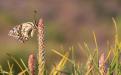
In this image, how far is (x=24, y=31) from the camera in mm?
1526

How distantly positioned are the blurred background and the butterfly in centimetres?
898

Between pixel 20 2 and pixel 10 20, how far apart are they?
2348 mm

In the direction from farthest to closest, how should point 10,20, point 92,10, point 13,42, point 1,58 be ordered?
point 92,10
point 10,20
point 13,42
point 1,58

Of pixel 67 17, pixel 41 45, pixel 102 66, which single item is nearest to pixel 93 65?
pixel 102 66

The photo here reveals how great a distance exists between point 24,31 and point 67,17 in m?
12.7

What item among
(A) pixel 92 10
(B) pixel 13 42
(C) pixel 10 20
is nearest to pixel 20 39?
(B) pixel 13 42

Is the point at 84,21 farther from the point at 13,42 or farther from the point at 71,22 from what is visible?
the point at 13,42

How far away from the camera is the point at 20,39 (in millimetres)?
1548

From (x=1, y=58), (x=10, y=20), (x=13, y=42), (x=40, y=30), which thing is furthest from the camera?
(x=10, y=20)

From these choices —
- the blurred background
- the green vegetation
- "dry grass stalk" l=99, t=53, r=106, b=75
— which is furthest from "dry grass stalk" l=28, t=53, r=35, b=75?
the blurred background

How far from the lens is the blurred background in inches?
474

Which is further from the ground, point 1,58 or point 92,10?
point 1,58

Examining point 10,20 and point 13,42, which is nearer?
point 13,42

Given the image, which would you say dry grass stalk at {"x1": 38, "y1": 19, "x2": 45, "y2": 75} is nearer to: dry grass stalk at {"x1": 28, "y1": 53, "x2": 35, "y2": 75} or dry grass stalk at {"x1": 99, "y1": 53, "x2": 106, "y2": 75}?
dry grass stalk at {"x1": 28, "y1": 53, "x2": 35, "y2": 75}
